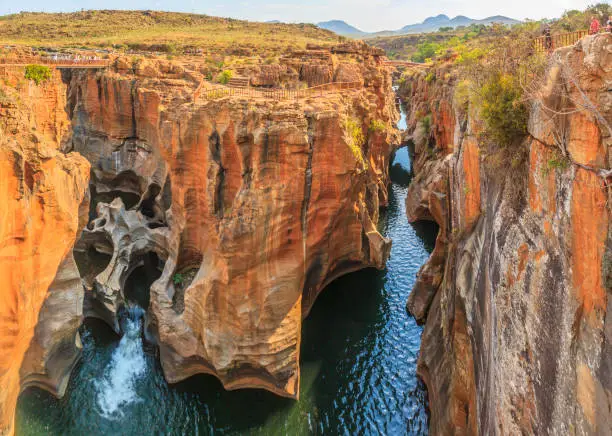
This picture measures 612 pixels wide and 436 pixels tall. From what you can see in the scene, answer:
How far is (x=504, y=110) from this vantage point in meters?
11.6

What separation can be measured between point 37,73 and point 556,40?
35.9 m

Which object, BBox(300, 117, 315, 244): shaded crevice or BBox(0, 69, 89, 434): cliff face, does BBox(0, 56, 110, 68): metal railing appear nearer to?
BBox(0, 69, 89, 434): cliff face

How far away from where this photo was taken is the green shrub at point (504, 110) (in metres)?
11.3

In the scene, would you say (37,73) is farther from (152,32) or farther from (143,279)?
(152,32)

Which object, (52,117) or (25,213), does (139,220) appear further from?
(52,117)

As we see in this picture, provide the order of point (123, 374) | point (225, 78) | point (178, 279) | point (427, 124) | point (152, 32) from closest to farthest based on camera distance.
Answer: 1. point (123, 374)
2. point (178, 279)
3. point (225, 78)
4. point (427, 124)
5. point (152, 32)

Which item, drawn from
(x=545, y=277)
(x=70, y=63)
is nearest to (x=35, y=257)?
(x=545, y=277)

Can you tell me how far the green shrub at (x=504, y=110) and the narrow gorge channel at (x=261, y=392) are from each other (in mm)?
11741

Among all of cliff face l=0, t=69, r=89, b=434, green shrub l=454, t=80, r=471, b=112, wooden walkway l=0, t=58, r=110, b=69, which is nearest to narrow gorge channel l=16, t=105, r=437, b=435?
cliff face l=0, t=69, r=89, b=434

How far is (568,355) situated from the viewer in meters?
7.98

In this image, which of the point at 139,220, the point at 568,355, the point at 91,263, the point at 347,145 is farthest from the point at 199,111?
the point at 568,355

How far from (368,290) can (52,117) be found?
2873cm

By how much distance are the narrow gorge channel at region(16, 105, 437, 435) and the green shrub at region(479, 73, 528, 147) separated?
11741mm

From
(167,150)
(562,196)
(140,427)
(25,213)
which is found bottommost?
(140,427)
